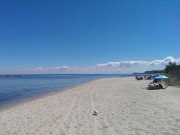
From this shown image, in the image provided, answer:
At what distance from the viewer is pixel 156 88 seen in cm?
1359

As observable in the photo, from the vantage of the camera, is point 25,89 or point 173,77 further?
point 25,89

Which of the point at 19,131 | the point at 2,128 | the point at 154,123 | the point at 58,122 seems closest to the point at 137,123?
the point at 154,123

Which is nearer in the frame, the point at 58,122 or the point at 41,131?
the point at 41,131

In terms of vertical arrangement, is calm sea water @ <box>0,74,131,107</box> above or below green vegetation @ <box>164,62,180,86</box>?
below

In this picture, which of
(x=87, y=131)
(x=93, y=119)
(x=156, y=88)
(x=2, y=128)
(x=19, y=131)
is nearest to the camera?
(x=87, y=131)

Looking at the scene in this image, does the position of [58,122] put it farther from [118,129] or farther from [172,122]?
[172,122]

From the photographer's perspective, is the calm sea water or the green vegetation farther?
the green vegetation

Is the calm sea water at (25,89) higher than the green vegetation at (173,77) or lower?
lower

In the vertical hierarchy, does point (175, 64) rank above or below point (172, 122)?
above

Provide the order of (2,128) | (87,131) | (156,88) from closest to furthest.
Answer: (87,131) → (2,128) → (156,88)

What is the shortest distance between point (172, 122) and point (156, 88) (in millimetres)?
9794

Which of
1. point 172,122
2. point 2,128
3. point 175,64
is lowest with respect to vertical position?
point 2,128

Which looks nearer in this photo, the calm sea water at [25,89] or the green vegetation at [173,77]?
the calm sea water at [25,89]

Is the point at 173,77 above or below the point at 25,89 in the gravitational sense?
above
